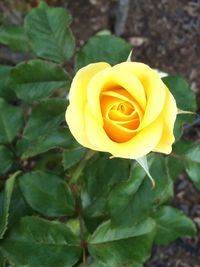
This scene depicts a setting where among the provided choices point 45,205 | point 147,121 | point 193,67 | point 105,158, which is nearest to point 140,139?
point 147,121

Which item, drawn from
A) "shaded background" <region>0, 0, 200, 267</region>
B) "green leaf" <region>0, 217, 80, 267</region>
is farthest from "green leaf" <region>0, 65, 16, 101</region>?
"shaded background" <region>0, 0, 200, 267</region>

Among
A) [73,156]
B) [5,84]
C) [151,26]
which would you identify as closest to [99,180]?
[73,156]

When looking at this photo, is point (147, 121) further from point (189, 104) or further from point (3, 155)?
point (3, 155)

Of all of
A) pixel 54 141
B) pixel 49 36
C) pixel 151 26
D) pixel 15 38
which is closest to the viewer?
pixel 54 141

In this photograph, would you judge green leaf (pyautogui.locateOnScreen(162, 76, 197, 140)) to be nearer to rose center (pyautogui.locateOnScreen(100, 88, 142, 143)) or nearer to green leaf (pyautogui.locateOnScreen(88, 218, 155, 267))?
green leaf (pyautogui.locateOnScreen(88, 218, 155, 267))

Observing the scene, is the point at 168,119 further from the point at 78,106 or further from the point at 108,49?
the point at 108,49

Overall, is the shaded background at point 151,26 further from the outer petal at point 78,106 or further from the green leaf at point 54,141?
the outer petal at point 78,106
